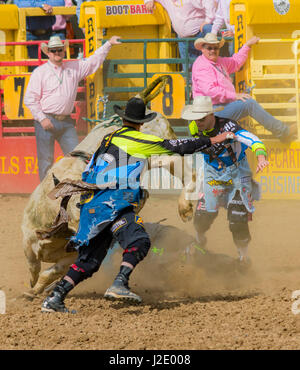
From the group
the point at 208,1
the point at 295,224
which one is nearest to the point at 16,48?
the point at 208,1

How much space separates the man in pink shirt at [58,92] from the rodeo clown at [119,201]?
4721 millimetres

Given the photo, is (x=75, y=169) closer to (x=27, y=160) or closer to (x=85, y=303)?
(x=85, y=303)

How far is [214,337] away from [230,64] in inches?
219

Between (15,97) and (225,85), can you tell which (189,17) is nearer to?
(225,85)

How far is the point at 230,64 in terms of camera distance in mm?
9430

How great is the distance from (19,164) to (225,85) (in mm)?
3530

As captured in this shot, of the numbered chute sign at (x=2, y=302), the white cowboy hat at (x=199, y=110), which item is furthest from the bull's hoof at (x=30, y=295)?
the white cowboy hat at (x=199, y=110)

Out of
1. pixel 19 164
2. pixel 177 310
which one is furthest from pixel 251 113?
pixel 177 310

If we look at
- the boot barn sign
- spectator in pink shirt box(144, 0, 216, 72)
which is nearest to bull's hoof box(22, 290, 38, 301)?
spectator in pink shirt box(144, 0, 216, 72)

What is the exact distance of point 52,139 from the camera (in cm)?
1009

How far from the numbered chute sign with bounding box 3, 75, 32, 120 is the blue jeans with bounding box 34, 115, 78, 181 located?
0.54 metres

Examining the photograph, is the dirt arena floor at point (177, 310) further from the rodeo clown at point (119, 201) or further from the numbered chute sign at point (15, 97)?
the numbered chute sign at point (15, 97)

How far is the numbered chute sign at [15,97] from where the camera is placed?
10.4m

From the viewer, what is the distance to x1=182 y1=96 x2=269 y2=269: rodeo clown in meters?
6.42
